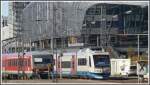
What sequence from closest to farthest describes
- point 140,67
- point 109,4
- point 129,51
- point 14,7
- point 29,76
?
point 140,67
point 29,76
point 14,7
point 129,51
point 109,4

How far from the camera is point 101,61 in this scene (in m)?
32.2

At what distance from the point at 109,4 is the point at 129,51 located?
6570 mm

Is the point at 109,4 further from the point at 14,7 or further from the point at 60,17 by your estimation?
the point at 14,7

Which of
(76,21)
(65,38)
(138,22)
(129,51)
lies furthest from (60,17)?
(138,22)

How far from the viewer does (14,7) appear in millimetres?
35000

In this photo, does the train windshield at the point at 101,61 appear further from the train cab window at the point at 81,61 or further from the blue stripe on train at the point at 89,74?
the train cab window at the point at 81,61

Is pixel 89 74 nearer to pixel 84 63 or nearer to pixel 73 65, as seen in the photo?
pixel 84 63

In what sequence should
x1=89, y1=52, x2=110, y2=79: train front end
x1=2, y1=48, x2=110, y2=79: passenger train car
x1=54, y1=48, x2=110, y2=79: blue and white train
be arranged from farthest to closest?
x1=2, y1=48, x2=110, y2=79: passenger train car < x1=54, y1=48, x2=110, y2=79: blue and white train < x1=89, y1=52, x2=110, y2=79: train front end

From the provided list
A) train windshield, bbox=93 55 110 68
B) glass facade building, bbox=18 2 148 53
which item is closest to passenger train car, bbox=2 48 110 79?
train windshield, bbox=93 55 110 68

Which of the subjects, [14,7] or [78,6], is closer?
[14,7]

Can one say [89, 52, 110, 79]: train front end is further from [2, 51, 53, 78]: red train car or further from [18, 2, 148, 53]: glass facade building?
[18, 2, 148, 53]: glass facade building

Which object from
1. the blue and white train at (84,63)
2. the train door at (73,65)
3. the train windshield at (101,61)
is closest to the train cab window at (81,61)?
the blue and white train at (84,63)

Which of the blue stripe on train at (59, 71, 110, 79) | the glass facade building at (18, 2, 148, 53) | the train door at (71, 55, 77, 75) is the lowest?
the blue stripe on train at (59, 71, 110, 79)

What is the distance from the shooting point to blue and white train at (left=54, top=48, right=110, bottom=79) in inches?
1248
